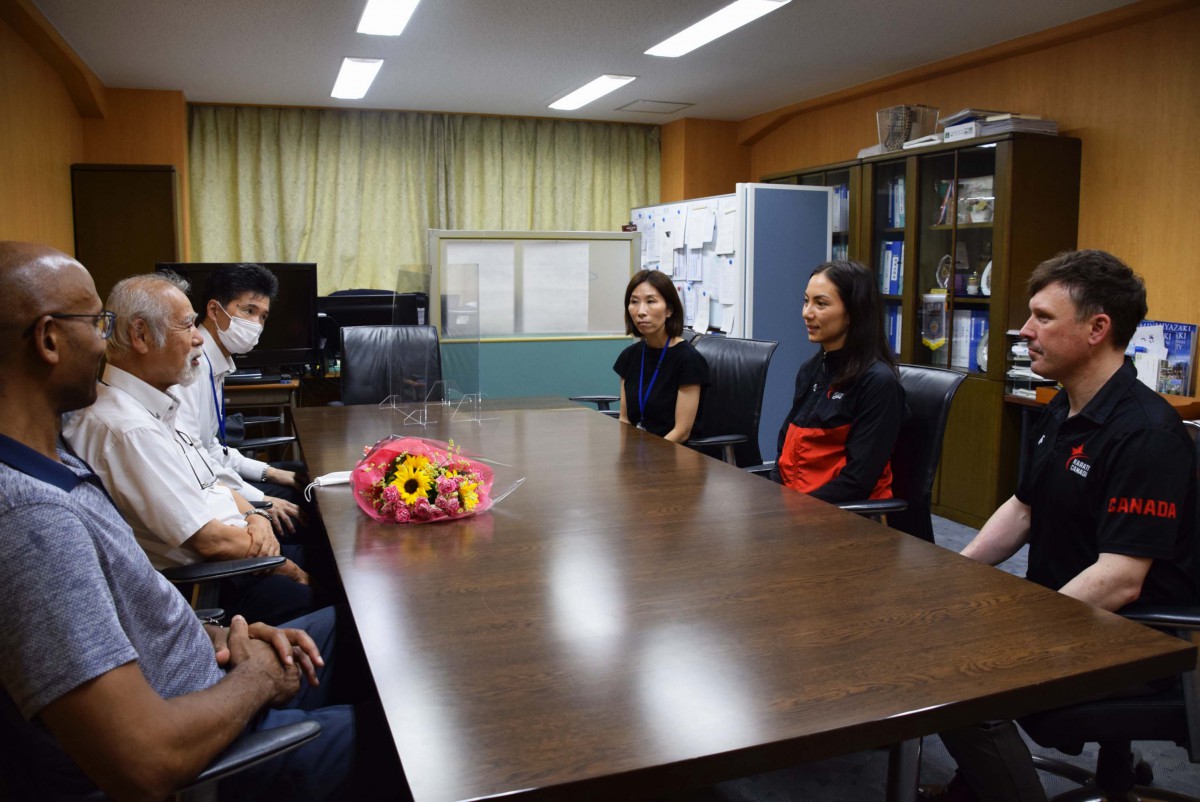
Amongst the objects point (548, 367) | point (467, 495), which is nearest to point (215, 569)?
point (467, 495)

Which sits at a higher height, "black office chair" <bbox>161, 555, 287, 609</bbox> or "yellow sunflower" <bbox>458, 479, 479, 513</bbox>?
"yellow sunflower" <bbox>458, 479, 479, 513</bbox>

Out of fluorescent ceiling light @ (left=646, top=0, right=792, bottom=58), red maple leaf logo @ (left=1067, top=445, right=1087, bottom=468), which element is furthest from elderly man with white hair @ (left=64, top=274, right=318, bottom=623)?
fluorescent ceiling light @ (left=646, top=0, right=792, bottom=58)

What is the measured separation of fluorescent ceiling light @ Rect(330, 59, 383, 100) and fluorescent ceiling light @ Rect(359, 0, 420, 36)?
2.27 feet

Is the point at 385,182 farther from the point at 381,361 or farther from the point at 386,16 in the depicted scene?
the point at 381,361

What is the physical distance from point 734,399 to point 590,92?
355cm

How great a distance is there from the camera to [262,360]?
4598 millimetres

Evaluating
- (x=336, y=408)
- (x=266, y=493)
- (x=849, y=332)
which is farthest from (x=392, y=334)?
(x=849, y=332)

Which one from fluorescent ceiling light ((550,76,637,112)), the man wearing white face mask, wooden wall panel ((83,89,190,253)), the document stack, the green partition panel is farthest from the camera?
wooden wall panel ((83,89,190,253))

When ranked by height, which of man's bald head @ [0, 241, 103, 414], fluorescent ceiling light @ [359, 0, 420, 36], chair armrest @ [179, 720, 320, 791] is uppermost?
fluorescent ceiling light @ [359, 0, 420, 36]

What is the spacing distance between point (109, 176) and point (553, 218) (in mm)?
3332

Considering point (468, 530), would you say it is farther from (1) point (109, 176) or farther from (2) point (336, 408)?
(1) point (109, 176)

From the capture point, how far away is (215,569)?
6.05ft

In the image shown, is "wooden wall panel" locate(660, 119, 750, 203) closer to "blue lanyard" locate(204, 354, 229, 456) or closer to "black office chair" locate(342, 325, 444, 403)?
"black office chair" locate(342, 325, 444, 403)

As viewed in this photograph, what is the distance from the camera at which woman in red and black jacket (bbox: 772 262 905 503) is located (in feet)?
8.11
